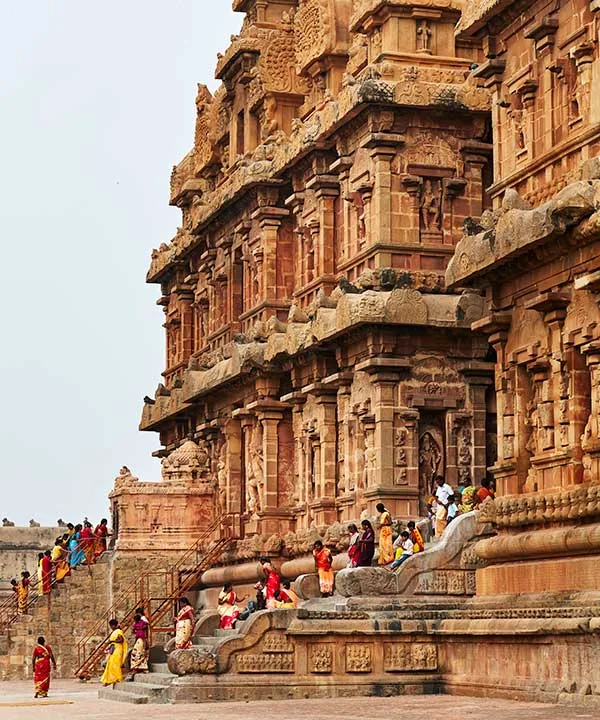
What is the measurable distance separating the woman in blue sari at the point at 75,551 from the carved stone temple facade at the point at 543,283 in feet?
68.3

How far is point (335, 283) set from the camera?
40688 millimetres

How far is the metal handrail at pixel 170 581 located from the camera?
143ft

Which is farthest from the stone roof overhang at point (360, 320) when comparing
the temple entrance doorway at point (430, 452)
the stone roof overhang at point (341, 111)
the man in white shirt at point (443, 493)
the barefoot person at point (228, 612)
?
the barefoot person at point (228, 612)

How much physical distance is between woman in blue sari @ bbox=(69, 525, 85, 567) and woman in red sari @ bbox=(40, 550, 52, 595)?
933 millimetres

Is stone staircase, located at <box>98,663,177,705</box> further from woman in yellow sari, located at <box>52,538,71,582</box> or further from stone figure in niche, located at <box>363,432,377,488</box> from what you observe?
woman in yellow sari, located at <box>52,538,71,582</box>

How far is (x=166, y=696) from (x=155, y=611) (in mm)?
13628

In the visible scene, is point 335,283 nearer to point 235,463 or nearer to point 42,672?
point 235,463

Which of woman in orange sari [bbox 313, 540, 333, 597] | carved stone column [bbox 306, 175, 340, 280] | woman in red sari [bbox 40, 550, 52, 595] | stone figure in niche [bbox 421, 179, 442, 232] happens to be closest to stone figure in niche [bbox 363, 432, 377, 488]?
woman in orange sari [bbox 313, 540, 333, 597]

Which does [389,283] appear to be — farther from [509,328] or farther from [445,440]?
[509,328]

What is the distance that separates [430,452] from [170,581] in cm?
1081

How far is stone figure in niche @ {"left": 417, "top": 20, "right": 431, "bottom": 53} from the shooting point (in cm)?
3897

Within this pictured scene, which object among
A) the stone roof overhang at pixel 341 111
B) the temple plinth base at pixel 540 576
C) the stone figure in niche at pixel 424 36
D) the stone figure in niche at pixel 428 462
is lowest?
the temple plinth base at pixel 540 576

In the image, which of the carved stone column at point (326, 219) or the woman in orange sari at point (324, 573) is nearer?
the woman in orange sari at point (324, 573)

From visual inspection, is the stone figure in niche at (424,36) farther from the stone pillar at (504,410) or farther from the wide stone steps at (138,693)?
the wide stone steps at (138,693)
